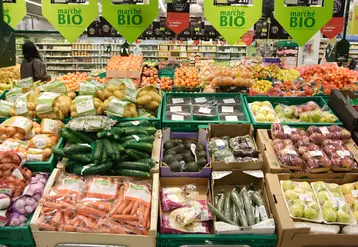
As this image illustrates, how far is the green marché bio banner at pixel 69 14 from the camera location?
389cm

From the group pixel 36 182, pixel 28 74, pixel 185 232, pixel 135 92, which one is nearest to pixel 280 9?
pixel 135 92

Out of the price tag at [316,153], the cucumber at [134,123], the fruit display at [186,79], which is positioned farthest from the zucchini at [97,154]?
the fruit display at [186,79]

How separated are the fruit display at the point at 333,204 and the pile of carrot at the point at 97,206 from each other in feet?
4.19

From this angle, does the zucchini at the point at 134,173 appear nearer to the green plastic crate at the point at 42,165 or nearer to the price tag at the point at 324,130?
the green plastic crate at the point at 42,165

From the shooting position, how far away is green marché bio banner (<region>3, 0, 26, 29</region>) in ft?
14.2

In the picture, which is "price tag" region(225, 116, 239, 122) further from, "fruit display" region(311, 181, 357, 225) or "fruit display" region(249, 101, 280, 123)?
"fruit display" region(311, 181, 357, 225)

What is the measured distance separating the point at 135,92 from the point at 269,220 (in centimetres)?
188

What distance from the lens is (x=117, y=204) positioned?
235cm

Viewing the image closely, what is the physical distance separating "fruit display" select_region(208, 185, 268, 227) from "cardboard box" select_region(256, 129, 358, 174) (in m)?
0.23

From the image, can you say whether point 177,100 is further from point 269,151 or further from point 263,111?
point 269,151

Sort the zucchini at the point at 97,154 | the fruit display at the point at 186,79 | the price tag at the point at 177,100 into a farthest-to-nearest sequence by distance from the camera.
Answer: the fruit display at the point at 186,79
the price tag at the point at 177,100
the zucchini at the point at 97,154

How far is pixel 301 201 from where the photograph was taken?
2406 millimetres

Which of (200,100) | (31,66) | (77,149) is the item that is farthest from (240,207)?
(31,66)

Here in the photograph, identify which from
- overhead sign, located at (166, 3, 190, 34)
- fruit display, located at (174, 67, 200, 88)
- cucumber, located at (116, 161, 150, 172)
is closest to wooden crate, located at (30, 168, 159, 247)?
cucumber, located at (116, 161, 150, 172)
